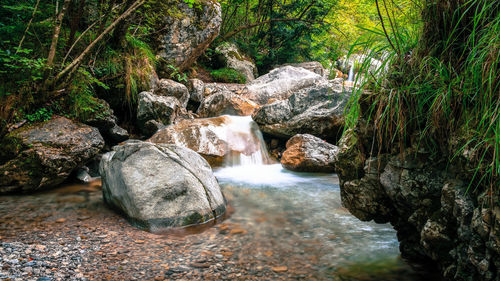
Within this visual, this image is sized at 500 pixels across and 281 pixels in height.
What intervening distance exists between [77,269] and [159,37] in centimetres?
825

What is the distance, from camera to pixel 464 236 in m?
1.50

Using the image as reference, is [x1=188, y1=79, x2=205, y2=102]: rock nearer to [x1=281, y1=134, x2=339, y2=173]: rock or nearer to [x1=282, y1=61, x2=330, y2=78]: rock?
[x1=281, y1=134, x2=339, y2=173]: rock

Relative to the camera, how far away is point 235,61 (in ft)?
41.4

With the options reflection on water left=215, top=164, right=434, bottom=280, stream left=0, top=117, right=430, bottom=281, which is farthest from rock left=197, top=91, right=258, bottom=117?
stream left=0, top=117, right=430, bottom=281

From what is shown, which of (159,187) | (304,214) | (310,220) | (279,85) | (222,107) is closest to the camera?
(159,187)

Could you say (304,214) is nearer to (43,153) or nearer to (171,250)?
(171,250)

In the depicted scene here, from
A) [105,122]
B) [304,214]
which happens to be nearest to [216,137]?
[105,122]

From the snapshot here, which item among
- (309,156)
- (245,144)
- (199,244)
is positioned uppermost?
(245,144)

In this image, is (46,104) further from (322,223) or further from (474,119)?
(474,119)

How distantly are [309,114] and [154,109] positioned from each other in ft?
12.7

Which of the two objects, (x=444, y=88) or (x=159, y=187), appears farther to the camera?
(x=159, y=187)

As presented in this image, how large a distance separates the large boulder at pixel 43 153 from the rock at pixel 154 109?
2.09 metres

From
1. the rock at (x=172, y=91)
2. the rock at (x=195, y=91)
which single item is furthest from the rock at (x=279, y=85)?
the rock at (x=172, y=91)

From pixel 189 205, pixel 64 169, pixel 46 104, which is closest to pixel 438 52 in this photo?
pixel 189 205
